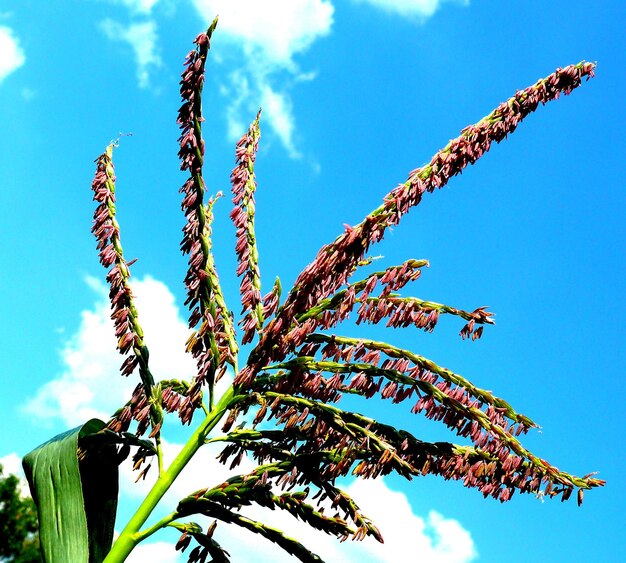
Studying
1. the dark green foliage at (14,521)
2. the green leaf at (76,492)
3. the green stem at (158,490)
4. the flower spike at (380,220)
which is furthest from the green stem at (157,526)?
the dark green foliage at (14,521)

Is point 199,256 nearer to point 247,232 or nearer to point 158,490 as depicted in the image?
point 247,232

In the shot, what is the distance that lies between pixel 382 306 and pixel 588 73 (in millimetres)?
1782

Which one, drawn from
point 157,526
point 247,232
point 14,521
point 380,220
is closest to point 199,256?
point 247,232

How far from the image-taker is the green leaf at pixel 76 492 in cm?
368

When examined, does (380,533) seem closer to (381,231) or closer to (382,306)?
(382,306)

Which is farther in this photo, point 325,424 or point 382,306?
point 382,306

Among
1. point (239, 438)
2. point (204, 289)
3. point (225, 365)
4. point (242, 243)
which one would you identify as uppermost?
point (242, 243)

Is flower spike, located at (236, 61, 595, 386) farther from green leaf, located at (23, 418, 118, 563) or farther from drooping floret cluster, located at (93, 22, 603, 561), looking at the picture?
green leaf, located at (23, 418, 118, 563)

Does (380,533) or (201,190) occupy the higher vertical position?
(201,190)

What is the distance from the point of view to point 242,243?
401 centimetres

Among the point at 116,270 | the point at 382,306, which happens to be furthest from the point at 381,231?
the point at 116,270

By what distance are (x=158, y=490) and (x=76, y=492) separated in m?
0.54

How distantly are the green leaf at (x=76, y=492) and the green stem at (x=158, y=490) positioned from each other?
30 cm

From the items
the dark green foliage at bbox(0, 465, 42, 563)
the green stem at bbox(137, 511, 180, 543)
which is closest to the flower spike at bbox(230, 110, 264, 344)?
the green stem at bbox(137, 511, 180, 543)
